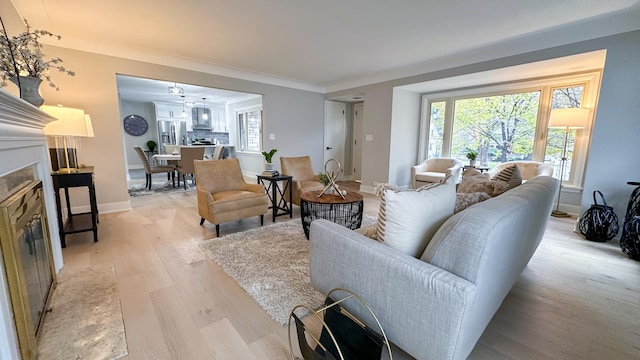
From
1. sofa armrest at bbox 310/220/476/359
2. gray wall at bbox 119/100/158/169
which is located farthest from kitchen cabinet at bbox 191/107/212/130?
sofa armrest at bbox 310/220/476/359

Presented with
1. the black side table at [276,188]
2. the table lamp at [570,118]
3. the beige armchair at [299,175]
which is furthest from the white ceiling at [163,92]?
the table lamp at [570,118]

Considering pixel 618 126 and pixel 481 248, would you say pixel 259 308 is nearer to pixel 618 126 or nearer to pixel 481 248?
pixel 481 248

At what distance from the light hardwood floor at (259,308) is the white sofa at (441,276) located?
0.49 m

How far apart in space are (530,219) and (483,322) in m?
0.66

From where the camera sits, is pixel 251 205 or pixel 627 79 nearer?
pixel 627 79

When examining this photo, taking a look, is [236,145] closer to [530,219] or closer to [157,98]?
[157,98]

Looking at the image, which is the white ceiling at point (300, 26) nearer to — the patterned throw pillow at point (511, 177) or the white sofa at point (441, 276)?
the patterned throw pillow at point (511, 177)

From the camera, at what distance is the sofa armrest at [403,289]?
975 mm

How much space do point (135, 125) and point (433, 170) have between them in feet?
30.9

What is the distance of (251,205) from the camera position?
125 inches

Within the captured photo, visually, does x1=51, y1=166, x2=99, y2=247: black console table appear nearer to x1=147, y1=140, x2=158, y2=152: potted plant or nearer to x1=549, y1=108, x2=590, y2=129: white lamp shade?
x1=549, y1=108, x2=590, y2=129: white lamp shade

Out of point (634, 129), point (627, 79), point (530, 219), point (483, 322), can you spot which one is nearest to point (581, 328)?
point (530, 219)

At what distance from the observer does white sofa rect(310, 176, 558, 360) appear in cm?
99

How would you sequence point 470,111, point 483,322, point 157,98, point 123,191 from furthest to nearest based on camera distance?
point 157,98, point 470,111, point 123,191, point 483,322
